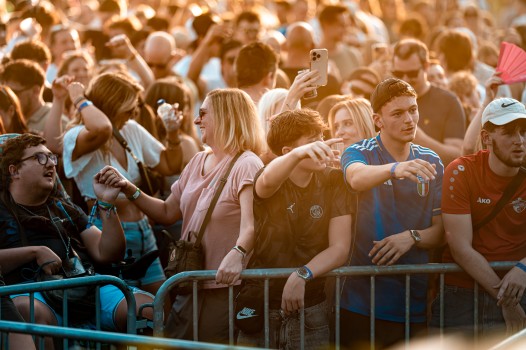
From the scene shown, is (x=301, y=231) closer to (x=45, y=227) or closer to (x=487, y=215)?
(x=487, y=215)

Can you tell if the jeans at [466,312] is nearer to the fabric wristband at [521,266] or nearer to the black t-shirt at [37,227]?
the fabric wristband at [521,266]

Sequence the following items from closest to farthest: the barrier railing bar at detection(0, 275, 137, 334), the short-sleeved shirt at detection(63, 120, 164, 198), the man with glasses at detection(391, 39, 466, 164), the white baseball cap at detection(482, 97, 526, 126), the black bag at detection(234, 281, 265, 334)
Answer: the barrier railing bar at detection(0, 275, 137, 334), the black bag at detection(234, 281, 265, 334), the white baseball cap at detection(482, 97, 526, 126), the short-sleeved shirt at detection(63, 120, 164, 198), the man with glasses at detection(391, 39, 466, 164)

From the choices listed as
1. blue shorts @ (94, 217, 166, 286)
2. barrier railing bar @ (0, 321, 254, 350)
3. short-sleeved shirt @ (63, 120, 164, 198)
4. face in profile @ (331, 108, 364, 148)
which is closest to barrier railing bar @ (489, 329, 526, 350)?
barrier railing bar @ (0, 321, 254, 350)

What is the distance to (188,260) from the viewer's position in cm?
539

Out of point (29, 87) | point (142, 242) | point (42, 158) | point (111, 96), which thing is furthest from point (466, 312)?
point (29, 87)

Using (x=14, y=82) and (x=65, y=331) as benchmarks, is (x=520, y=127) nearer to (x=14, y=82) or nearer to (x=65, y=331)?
(x=65, y=331)

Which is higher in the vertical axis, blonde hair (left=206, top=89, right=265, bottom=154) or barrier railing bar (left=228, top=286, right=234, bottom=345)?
blonde hair (left=206, top=89, right=265, bottom=154)

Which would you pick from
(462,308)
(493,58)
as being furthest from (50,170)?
(493,58)

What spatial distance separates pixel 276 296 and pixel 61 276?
138cm

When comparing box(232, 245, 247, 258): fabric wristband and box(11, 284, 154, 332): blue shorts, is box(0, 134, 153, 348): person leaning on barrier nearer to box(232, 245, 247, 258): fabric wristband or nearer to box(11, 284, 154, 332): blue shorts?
box(11, 284, 154, 332): blue shorts

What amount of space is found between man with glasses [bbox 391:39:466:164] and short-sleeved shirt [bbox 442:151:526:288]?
189cm

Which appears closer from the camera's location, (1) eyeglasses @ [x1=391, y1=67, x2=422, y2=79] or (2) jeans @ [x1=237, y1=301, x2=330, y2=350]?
(2) jeans @ [x1=237, y1=301, x2=330, y2=350]

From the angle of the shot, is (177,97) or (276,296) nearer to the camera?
(276,296)

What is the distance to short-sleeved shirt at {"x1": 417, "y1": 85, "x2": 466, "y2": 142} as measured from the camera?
24.8 ft
